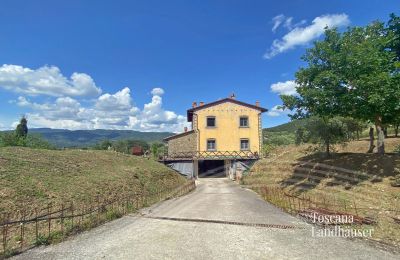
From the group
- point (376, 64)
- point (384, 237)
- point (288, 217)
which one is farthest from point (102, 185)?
point (376, 64)

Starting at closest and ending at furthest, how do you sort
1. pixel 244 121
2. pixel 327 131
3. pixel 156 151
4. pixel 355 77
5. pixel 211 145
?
pixel 355 77 → pixel 327 131 → pixel 211 145 → pixel 244 121 → pixel 156 151

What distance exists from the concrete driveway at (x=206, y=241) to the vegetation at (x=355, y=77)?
347 inches

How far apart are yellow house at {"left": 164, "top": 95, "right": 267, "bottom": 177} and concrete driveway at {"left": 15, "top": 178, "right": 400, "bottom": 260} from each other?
2725cm

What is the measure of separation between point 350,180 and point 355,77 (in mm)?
6478

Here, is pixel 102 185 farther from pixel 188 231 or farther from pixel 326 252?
pixel 326 252

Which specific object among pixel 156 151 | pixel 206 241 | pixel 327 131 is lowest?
pixel 206 241

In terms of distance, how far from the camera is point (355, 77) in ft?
58.2

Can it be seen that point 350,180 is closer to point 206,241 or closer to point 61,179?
point 206,241

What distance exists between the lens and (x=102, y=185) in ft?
56.2

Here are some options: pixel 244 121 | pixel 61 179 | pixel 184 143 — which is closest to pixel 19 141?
pixel 61 179

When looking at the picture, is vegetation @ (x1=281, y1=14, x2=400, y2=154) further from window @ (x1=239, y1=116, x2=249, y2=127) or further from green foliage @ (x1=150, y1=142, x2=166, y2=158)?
green foliage @ (x1=150, y1=142, x2=166, y2=158)

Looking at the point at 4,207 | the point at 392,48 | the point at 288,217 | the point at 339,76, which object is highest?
the point at 392,48

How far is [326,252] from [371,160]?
14911 mm

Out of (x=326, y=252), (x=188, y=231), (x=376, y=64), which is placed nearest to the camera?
(x=326, y=252)
